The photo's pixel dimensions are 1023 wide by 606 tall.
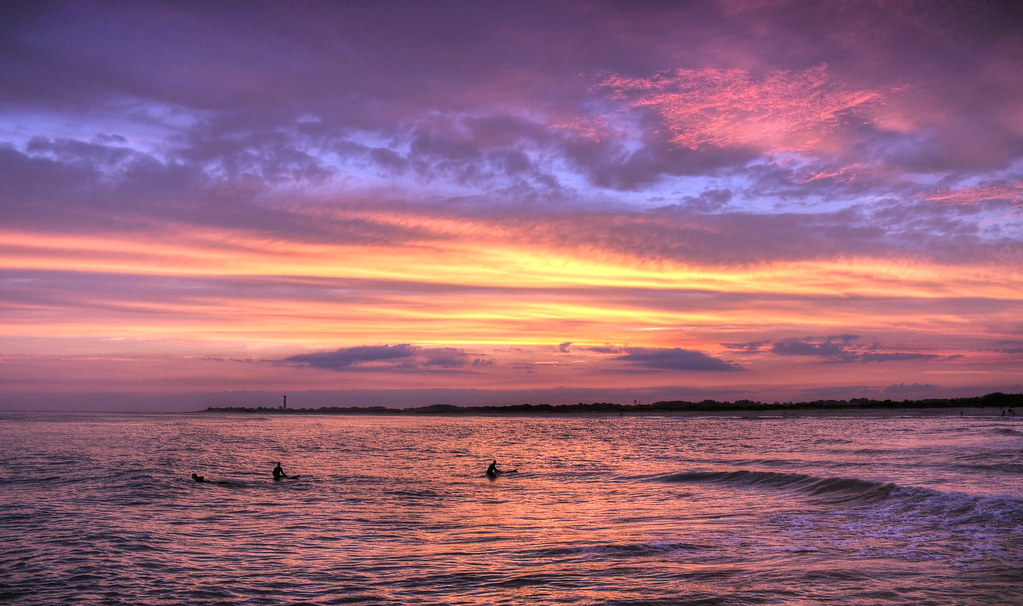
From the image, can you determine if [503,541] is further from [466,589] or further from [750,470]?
[750,470]

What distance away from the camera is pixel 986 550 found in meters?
16.2

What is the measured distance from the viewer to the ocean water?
13609mm

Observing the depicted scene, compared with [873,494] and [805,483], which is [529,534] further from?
[805,483]

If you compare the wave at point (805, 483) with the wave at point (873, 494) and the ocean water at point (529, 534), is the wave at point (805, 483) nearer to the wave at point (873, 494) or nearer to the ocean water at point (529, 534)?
the wave at point (873, 494)

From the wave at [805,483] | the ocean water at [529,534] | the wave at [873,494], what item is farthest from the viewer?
the wave at [805,483]

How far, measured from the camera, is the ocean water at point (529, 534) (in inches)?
536

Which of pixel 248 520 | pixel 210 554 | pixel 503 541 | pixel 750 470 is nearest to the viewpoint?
pixel 210 554

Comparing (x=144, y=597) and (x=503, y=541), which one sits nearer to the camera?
(x=144, y=597)

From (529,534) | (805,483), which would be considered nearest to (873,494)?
(805,483)

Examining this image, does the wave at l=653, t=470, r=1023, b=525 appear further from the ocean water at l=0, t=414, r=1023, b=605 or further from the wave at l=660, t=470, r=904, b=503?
the ocean water at l=0, t=414, r=1023, b=605

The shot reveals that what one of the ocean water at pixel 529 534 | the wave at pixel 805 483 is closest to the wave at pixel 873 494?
the wave at pixel 805 483

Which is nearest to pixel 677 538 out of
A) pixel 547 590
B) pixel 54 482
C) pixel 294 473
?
pixel 547 590

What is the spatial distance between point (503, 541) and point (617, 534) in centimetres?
332

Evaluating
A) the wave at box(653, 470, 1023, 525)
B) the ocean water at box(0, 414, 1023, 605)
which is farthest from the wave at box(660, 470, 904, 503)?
the ocean water at box(0, 414, 1023, 605)
